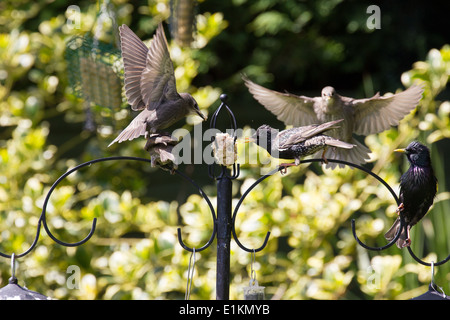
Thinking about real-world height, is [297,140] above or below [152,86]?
below

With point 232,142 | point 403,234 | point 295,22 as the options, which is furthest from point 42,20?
point 403,234

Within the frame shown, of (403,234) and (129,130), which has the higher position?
(129,130)

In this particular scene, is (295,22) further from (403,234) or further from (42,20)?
(403,234)

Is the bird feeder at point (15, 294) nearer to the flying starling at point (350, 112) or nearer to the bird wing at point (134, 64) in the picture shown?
the bird wing at point (134, 64)

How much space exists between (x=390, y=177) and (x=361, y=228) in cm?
23

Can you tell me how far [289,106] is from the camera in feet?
4.49

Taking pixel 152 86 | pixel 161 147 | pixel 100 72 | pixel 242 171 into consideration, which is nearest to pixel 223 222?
pixel 161 147

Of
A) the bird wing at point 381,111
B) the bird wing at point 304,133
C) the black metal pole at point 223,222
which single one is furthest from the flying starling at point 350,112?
the black metal pole at point 223,222

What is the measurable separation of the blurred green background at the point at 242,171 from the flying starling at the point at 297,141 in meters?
0.76

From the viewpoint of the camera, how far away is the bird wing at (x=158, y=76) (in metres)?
1.12

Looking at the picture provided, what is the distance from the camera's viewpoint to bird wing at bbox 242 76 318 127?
1.34 metres

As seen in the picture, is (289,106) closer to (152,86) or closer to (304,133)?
(304,133)
